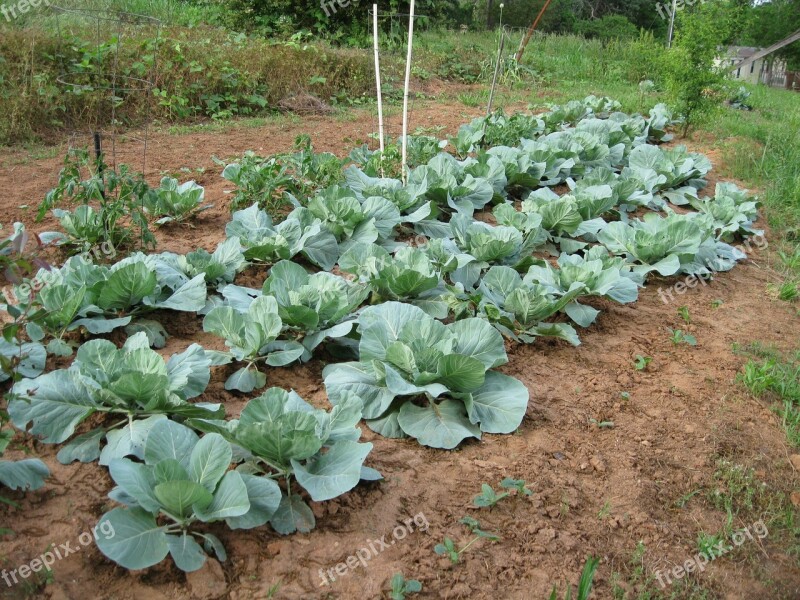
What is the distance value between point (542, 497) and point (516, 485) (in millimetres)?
104

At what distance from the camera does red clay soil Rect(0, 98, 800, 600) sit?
196 centimetres

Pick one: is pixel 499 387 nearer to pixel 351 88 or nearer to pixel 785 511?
pixel 785 511

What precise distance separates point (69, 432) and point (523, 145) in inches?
195

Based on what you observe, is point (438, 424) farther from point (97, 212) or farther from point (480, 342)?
point (97, 212)

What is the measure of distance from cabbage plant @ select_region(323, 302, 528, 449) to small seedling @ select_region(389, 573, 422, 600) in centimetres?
67

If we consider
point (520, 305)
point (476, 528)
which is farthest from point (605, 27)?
point (476, 528)

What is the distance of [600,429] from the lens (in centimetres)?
287

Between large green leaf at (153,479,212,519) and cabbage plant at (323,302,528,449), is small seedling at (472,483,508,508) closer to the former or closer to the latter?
cabbage plant at (323,302,528,449)

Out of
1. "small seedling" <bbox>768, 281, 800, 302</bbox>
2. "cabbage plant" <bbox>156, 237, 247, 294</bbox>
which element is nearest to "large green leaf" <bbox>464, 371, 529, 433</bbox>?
"cabbage plant" <bbox>156, 237, 247, 294</bbox>

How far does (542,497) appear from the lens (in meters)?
Result: 2.42

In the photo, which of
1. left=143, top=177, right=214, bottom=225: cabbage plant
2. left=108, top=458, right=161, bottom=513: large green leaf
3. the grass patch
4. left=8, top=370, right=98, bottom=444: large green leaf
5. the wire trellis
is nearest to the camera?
left=108, top=458, right=161, bottom=513: large green leaf

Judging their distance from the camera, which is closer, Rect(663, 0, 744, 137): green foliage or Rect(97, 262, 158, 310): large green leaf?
Rect(97, 262, 158, 310): large green leaf

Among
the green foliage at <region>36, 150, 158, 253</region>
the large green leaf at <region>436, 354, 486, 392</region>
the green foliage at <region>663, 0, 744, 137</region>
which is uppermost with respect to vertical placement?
the green foliage at <region>663, 0, 744, 137</region>

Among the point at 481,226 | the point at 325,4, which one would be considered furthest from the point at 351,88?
the point at 481,226
